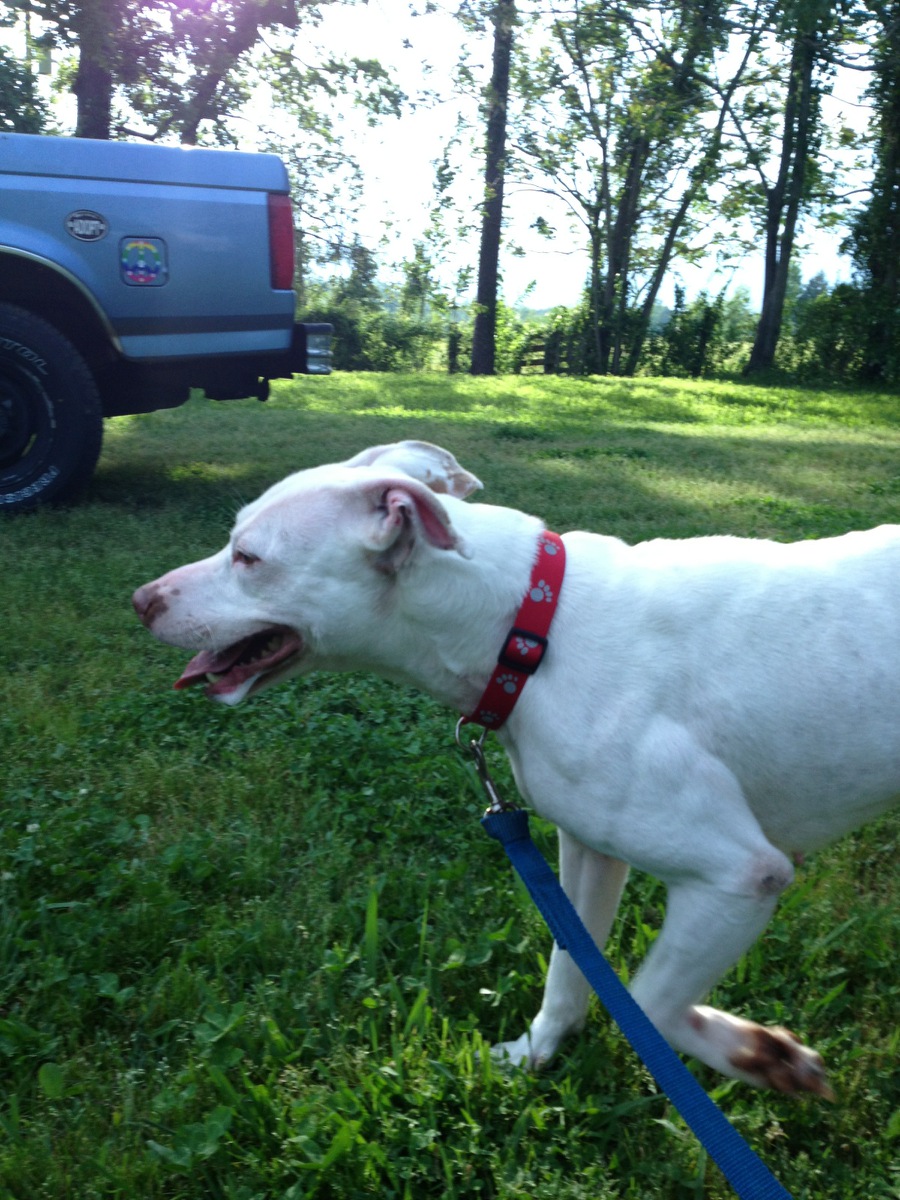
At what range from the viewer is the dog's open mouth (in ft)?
8.19

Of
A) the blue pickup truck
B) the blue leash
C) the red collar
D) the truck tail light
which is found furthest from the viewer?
the truck tail light

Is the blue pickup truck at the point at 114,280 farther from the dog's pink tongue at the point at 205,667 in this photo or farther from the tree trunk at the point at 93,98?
the tree trunk at the point at 93,98

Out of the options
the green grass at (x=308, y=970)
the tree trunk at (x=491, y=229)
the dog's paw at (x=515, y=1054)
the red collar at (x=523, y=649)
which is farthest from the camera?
the tree trunk at (x=491, y=229)

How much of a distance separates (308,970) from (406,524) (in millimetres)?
1199

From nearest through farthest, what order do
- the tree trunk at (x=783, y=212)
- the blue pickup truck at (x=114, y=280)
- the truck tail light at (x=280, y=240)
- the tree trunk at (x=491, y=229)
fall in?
the blue pickup truck at (x=114, y=280) < the truck tail light at (x=280, y=240) < the tree trunk at (x=491, y=229) < the tree trunk at (x=783, y=212)

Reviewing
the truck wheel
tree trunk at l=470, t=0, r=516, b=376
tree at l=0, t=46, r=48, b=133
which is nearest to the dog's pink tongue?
the truck wheel

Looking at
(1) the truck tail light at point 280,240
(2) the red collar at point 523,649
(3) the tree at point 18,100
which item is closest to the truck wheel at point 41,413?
(1) the truck tail light at point 280,240

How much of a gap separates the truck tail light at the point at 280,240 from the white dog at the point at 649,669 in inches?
185

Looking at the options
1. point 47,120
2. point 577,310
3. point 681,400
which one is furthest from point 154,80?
point 577,310

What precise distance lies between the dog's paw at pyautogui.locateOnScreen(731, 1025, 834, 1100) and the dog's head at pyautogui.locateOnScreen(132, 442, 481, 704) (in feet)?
3.99

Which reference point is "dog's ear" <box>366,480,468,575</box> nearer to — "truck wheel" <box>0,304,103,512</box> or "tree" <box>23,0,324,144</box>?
"truck wheel" <box>0,304,103,512</box>

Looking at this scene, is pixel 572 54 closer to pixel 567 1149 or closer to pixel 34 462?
pixel 34 462

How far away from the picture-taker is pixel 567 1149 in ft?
7.22

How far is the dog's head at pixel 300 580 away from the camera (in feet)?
7.60
